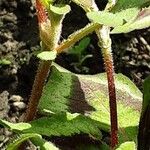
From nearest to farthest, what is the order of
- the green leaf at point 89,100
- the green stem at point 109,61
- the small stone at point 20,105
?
the green stem at point 109,61, the green leaf at point 89,100, the small stone at point 20,105

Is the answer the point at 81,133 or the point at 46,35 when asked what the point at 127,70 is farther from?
the point at 46,35

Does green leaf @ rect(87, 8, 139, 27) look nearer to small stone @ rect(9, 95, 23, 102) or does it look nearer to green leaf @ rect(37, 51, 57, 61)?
green leaf @ rect(37, 51, 57, 61)

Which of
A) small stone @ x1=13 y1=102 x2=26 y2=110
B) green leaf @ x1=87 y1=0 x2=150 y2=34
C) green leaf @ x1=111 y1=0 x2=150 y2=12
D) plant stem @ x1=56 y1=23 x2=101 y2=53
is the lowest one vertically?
small stone @ x1=13 y1=102 x2=26 y2=110

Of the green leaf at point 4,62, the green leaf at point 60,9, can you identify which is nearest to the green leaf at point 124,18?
the green leaf at point 60,9

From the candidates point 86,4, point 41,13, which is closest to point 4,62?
point 41,13

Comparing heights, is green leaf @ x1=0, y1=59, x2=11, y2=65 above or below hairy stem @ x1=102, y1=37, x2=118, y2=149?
below

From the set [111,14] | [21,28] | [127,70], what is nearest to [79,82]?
[111,14]

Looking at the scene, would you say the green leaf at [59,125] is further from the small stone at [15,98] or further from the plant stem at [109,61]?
the small stone at [15,98]

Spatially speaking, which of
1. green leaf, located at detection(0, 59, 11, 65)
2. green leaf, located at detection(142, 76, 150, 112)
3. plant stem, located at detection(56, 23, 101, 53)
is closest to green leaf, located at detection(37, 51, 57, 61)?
plant stem, located at detection(56, 23, 101, 53)
